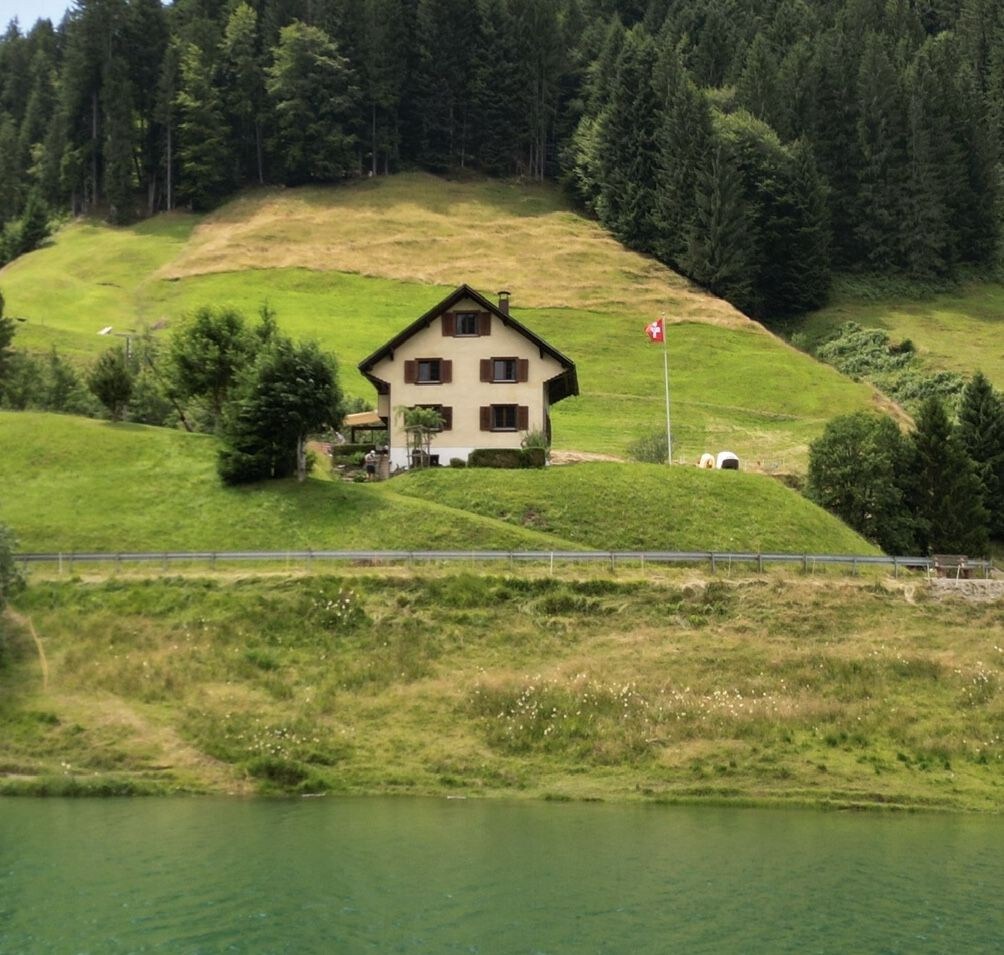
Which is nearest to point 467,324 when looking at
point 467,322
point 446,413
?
point 467,322

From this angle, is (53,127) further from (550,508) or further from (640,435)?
(550,508)

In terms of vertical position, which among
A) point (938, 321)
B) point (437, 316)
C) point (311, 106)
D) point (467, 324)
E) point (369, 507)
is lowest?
point (369, 507)

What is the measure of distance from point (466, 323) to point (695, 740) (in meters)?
36.6

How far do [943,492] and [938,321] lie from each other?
57.3 m

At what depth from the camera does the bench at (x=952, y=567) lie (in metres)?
58.2

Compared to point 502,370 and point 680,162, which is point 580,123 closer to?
point 680,162

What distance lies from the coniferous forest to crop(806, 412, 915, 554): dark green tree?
59.1 m

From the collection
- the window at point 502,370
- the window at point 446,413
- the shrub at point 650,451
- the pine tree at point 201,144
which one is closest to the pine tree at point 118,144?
the pine tree at point 201,144

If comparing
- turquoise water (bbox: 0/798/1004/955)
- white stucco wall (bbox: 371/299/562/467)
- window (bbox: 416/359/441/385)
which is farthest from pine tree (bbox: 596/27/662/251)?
turquoise water (bbox: 0/798/1004/955)

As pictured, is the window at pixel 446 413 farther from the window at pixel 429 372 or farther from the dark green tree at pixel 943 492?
the dark green tree at pixel 943 492

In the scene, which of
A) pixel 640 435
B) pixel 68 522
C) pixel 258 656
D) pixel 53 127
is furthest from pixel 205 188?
pixel 258 656

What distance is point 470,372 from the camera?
7694cm

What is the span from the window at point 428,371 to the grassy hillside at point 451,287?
15.1 meters

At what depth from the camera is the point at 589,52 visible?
582 feet
